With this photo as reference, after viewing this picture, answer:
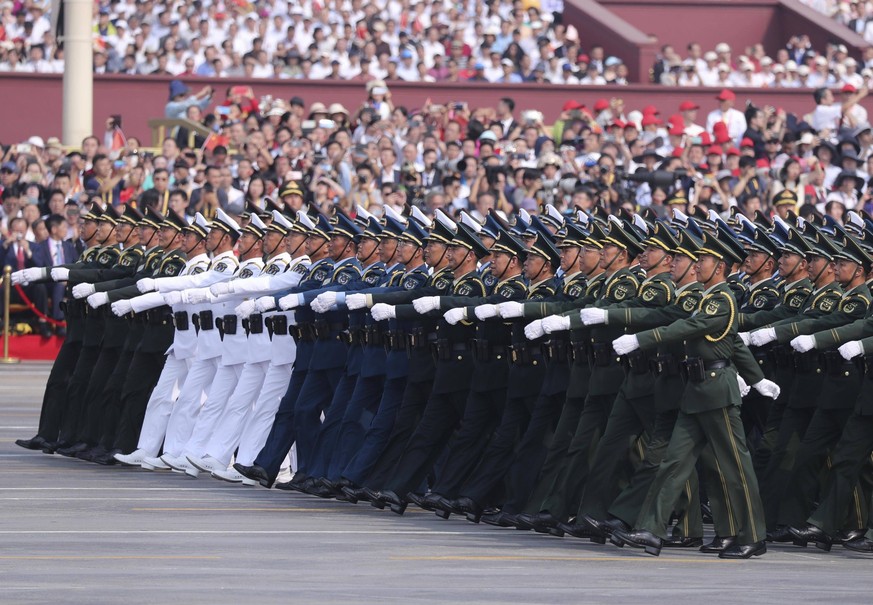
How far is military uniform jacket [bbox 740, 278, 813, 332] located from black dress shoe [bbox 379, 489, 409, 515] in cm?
256

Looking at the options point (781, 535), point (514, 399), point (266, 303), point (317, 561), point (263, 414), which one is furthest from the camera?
point (263, 414)

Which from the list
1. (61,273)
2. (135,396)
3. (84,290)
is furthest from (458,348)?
(61,273)

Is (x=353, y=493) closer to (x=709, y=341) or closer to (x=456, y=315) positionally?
(x=456, y=315)

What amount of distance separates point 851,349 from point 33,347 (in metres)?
15.4

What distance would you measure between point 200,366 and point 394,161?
1020cm

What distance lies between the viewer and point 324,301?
1434 cm

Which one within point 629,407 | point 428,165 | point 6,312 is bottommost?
point 629,407

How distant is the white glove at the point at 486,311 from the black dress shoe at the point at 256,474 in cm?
257

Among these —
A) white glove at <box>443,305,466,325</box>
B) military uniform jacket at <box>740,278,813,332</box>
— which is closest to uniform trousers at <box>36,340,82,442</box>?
white glove at <box>443,305,466,325</box>

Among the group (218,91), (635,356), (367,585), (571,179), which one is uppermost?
(218,91)

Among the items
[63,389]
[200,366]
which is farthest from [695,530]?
[63,389]

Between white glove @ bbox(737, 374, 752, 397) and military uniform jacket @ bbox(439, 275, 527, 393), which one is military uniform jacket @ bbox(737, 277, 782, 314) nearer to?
white glove @ bbox(737, 374, 752, 397)

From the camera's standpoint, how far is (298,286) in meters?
15.2

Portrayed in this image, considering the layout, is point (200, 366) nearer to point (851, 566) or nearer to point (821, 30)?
point (851, 566)
